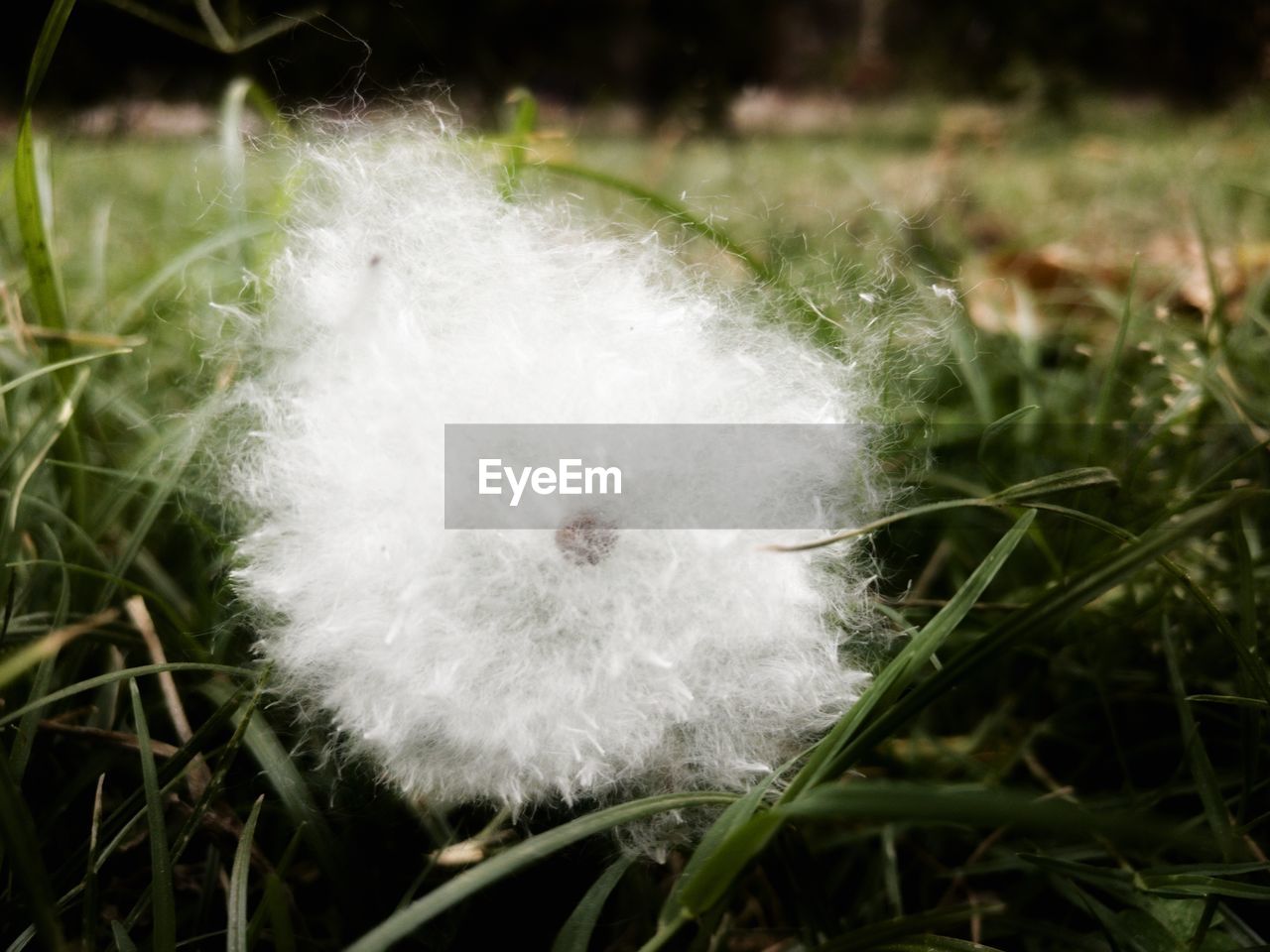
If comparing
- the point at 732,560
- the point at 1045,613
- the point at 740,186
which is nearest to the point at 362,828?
the point at 732,560

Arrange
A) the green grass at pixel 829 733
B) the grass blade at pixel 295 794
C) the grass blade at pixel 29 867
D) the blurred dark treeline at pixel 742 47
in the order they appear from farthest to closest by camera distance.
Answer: the blurred dark treeline at pixel 742 47 < the grass blade at pixel 295 794 < the green grass at pixel 829 733 < the grass blade at pixel 29 867

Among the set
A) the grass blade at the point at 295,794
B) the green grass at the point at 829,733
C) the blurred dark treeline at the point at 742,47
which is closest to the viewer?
the green grass at the point at 829,733

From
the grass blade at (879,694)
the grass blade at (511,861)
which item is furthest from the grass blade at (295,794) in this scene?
the grass blade at (879,694)

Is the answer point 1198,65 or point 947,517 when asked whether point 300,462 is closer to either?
point 947,517

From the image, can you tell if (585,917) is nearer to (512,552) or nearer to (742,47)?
(512,552)

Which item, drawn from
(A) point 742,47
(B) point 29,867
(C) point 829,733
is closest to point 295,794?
(B) point 29,867

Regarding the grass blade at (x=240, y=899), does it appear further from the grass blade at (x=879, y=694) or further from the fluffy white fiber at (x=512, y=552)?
the grass blade at (x=879, y=694)
